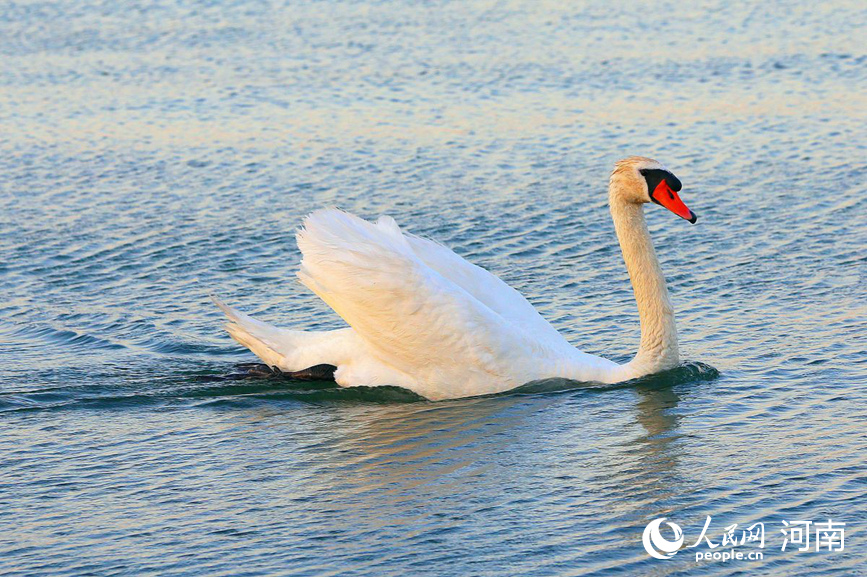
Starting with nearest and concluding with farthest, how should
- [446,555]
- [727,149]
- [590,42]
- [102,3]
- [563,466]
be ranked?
[446,555]
[563,466]
[727,149]
[590,42]
[102,3]

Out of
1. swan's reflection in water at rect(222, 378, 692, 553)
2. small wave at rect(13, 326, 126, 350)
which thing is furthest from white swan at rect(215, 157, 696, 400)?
small wave at rect(13, 326, 126, 350)

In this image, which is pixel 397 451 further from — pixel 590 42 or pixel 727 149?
pixel 590 42

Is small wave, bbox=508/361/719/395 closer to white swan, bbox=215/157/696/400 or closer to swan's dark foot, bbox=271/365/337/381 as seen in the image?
white swan, bbox=215/157/696/400

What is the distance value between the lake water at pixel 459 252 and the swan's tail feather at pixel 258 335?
9.8 inches

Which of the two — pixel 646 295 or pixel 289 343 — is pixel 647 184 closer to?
pixel 646 295

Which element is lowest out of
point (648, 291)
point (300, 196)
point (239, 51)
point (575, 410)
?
point (575, 410)

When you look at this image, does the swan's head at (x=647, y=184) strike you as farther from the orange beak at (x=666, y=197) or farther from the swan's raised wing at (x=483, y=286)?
the swan's raised wing at (x=483, y=286)

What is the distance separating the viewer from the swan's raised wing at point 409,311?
9039 mm

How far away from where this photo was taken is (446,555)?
6820mm

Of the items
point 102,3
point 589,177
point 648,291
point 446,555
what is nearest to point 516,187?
point 589,177

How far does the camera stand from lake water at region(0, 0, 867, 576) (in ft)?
23.9

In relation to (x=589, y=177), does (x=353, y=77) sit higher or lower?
higher

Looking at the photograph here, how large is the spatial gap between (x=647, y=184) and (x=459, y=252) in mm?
3935

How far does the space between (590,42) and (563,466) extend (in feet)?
49.2
